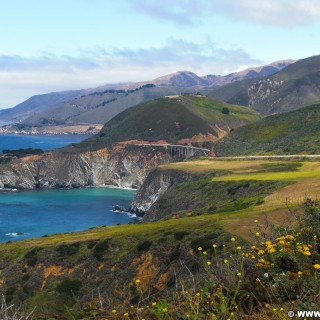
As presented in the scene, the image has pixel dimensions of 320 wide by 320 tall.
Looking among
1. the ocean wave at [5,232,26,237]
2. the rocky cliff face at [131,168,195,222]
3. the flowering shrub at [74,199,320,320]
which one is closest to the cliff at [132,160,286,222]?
the rocky cliff face at [131,168,195,222]

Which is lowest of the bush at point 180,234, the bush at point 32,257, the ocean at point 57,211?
the ocean at point 57,211

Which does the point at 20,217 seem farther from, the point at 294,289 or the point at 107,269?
the point at 294,289

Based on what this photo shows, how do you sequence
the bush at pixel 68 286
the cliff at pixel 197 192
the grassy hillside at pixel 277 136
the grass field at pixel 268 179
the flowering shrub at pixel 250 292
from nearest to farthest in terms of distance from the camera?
1. the flowering shrub at pixel 250 292
2. the grass field at pixel 268 179
3. the bush at pixel 68 286
4. the cliff at pixel 197 192
5. the grassy hillside at pixel 277 136

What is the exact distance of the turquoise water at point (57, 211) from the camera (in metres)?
116

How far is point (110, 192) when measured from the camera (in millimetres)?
188250

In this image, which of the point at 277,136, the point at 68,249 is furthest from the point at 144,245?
the point at 277,136

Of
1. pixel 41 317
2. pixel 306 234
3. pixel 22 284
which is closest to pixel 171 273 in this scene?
pixel 22 284

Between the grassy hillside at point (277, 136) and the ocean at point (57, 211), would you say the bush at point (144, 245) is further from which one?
the grassy hillside at point (277, 136)

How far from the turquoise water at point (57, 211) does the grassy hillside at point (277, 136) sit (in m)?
43.6

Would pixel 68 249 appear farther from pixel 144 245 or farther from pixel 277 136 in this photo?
pixel 277 136

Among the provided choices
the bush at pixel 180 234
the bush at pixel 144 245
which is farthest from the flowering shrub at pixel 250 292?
the bush at pixel 144 245

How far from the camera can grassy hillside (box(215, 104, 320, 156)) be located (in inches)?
5448

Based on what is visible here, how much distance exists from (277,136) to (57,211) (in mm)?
78522

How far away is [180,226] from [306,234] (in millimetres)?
41298
